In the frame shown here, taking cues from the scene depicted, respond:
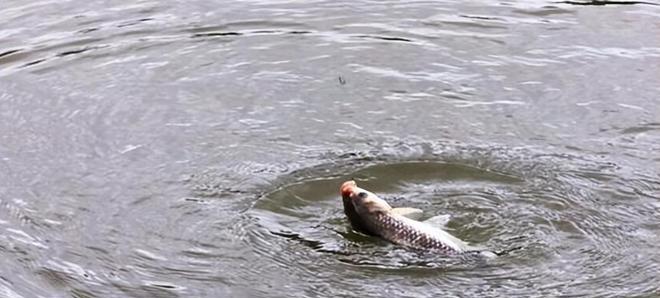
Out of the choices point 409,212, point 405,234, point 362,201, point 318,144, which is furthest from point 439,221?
point 318,144

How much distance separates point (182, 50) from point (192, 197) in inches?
109

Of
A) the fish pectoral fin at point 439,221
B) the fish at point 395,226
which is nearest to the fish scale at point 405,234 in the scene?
the fish at point 395,226

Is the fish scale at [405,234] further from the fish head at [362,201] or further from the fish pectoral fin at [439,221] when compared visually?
the fish pectoral fin at [439,221]

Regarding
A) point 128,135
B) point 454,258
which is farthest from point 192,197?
point 454,258

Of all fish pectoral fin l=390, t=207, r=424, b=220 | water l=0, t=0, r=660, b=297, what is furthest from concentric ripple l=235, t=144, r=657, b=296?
fish pectoral fin l=390, t=207, r=424, b=220

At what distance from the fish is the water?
7 centimetres

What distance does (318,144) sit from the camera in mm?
7941

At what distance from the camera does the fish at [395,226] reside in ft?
21.3

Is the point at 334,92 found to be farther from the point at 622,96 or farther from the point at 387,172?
the point at 622,96

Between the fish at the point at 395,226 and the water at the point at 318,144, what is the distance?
0.07 metres

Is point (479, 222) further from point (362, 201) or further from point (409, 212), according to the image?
point (362, 201)

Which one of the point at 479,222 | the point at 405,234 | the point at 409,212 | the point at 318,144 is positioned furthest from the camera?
the point at 318,144

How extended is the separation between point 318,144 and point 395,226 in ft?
4.91

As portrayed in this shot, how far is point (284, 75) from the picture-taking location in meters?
9.16
